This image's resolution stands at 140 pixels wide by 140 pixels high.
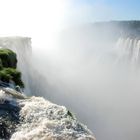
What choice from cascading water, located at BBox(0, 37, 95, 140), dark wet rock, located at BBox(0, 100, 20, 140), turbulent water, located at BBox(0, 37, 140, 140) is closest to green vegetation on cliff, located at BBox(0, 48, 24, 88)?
cascading water, located at BBox(0, 37, 95, 140)

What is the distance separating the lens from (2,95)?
1866 cm

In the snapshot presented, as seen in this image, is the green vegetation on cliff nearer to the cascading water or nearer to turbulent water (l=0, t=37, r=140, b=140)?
the cascading water

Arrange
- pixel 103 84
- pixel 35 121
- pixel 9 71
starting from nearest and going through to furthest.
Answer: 1. pixel 35 121
2. pixel 9 71
3. pixel 103 84

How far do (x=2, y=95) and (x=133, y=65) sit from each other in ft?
240

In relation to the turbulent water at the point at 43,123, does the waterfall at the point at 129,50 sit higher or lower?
lower

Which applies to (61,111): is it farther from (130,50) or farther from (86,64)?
(86,64)

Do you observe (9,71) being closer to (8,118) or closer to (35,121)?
(8,118)

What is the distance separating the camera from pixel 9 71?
87.1ft

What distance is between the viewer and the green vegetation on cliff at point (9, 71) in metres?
24.1

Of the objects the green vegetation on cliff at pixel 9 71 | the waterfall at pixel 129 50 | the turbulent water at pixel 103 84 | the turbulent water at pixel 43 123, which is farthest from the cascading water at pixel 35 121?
the waterfall at pixel 129 50

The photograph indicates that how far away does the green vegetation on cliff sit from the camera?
950 inches

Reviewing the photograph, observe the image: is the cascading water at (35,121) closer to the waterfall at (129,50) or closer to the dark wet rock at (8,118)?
the dark wet rock at (8,118)

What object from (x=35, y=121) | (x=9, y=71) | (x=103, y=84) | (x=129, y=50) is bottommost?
(x=103, y=84)

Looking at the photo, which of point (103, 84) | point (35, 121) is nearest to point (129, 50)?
point (103, 84)
